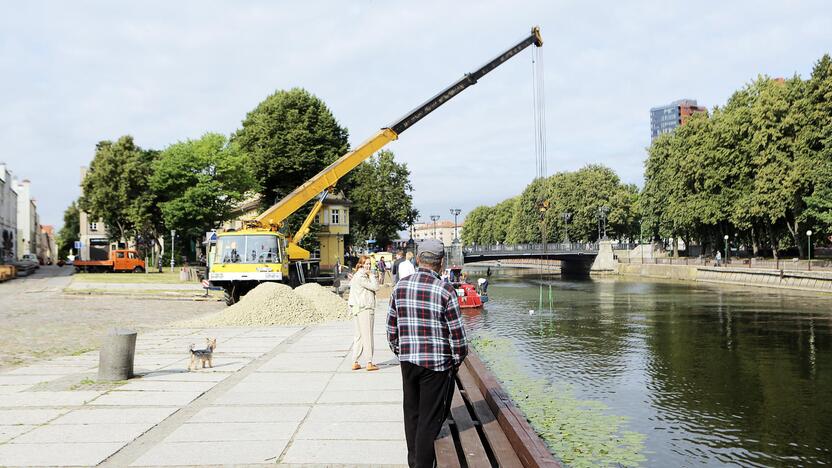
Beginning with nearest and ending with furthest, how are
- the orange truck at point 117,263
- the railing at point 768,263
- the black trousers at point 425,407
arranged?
1. the black trousers at point 425,407
2. the railing at point 768,263
3. the orange truck at point 117,263

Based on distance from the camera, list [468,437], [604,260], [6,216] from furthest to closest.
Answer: [6,216]
[604,260]
[468,437]

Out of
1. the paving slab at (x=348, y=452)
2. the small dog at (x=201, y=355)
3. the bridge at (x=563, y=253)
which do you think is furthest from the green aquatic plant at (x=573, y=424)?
the bridge at (x=563, y=253)

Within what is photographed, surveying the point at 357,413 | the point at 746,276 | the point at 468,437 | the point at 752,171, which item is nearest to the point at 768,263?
the point at 746,276

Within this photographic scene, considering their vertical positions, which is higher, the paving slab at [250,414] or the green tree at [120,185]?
the green tree at [120,185]

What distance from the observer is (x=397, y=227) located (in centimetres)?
7406

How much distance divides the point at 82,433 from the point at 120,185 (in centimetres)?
5890

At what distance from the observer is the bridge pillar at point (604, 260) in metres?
68.1

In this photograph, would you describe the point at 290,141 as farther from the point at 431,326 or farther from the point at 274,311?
the point at 431,326

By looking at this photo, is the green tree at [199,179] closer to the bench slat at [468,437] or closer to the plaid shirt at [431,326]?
the bench slat at [468,437]

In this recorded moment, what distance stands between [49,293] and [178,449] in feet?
95.5

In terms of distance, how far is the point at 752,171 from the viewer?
162 ft

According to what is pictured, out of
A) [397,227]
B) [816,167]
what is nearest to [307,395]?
[816,167]

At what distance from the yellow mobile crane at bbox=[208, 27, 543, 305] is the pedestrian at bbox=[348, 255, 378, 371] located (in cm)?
1422

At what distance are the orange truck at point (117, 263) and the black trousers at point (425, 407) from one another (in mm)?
53471
